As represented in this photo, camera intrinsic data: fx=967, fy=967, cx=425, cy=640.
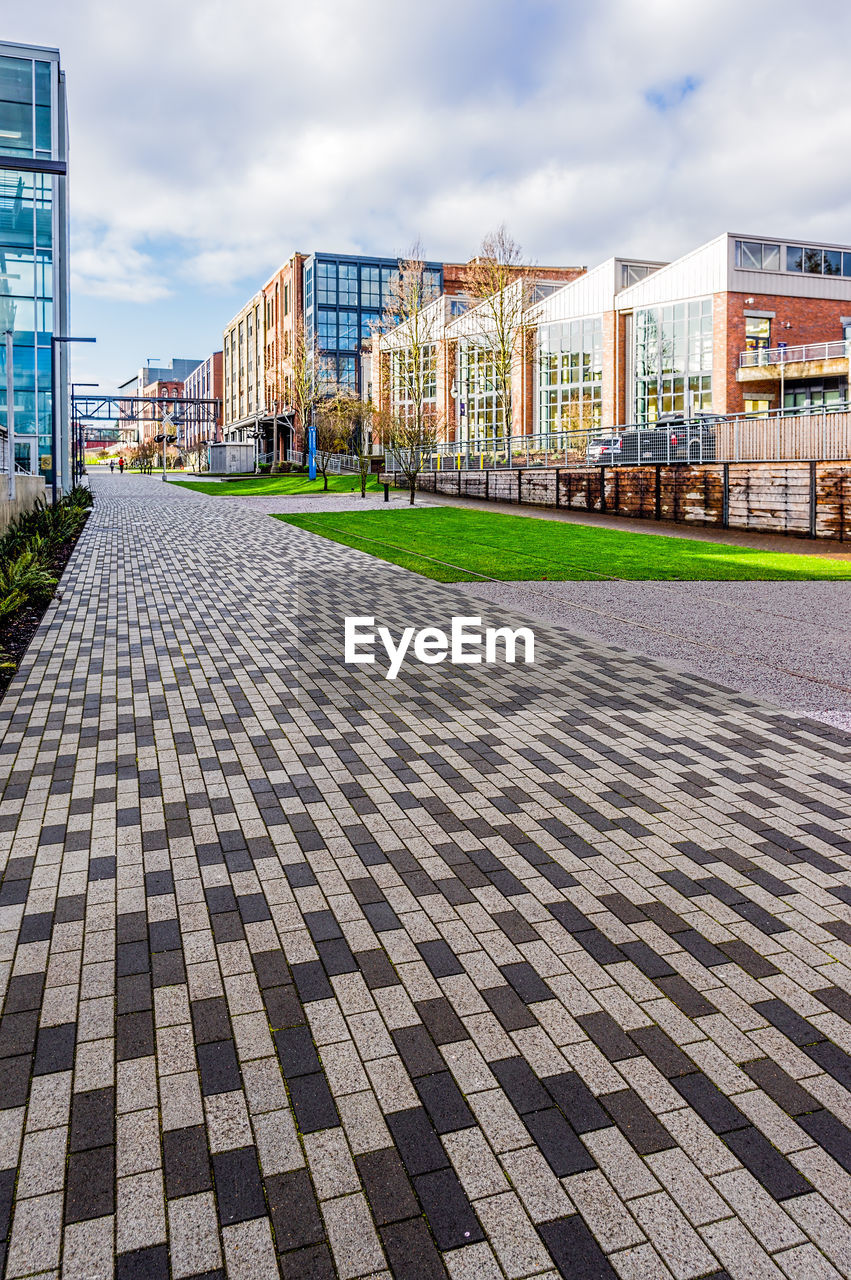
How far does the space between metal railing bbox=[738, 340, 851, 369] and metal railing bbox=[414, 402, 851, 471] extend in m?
11.9

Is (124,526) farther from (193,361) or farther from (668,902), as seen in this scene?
(193,361)

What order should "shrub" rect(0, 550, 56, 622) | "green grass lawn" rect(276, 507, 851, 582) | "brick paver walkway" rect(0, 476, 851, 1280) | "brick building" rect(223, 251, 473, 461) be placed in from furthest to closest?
"brick building" rect(223, 251, 473, 461), "green grass lawn" rect(276, 507, 851, 582), "shrub" rect(0, 550, 56, 622), "brick paver walkway" rect(0, 476, 851, 1280)

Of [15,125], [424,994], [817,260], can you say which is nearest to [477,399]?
[817,260]

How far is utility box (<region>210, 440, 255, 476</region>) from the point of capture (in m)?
79.0

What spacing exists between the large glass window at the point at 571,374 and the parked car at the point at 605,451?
60.6 ft

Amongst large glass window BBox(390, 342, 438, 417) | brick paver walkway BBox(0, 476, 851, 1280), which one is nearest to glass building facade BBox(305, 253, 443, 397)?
large glass window BBox(390, 342, 438, 417)

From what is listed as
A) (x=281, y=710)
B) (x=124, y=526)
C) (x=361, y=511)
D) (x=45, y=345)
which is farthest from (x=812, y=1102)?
(x=45, y=345)

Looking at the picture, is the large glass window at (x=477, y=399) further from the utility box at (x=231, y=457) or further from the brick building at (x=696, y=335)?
the utility box at (x=231, y=457)

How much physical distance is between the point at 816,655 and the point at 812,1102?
7440mm

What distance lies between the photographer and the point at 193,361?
19312cm

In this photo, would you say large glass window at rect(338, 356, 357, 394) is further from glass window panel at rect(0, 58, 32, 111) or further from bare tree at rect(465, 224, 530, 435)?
glass window panel at rect(0, 58, 32, 111)

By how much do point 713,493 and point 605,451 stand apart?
305 inches

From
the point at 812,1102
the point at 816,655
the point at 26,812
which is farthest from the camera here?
the point at 816,655

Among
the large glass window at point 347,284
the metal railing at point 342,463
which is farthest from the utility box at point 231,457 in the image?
the large glass window at point 347,284
